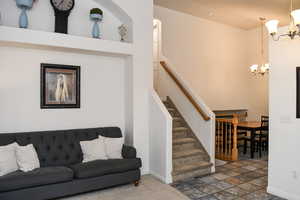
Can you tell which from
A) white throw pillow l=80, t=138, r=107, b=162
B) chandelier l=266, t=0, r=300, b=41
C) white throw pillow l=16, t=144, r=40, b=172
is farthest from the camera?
white throw pillow l=80, t=138, r=107, b=162

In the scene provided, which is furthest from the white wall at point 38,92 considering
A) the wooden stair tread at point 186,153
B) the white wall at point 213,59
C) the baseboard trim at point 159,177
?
the white wall at point 213,59

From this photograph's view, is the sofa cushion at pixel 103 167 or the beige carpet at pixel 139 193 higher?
the sofa cushion at pixel 103 167

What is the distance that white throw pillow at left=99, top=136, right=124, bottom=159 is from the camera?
377 cm

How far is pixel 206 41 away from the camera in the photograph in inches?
267

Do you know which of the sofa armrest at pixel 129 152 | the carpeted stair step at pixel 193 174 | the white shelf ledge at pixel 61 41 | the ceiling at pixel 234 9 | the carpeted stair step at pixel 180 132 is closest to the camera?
the white shelf ledge at pixel 61 41

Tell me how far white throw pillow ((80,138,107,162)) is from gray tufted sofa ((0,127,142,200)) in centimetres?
11

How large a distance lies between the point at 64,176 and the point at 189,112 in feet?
10.1

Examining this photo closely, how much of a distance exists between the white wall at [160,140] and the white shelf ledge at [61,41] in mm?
1086

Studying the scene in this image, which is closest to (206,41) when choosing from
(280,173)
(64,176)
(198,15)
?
(198,15)

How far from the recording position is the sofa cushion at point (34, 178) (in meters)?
2.76

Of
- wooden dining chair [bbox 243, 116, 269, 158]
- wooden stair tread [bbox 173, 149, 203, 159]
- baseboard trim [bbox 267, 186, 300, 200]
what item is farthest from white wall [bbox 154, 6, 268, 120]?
baseboard trim [bbox 267, 186, 300, 200]

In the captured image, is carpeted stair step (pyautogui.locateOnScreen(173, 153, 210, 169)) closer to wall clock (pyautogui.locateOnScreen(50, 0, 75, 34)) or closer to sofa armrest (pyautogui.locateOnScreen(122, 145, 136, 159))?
sofa armrest (pyautogui.locateOnScreen(122, 145, 136, 159))

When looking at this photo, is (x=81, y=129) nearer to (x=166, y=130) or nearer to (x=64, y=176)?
(x=64, y=176)

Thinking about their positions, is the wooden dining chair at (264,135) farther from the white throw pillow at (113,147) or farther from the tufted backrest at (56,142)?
the tufted backrest at (56,142)
